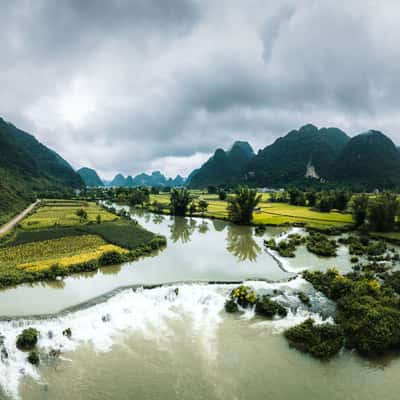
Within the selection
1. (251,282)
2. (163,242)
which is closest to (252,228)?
(163,242)

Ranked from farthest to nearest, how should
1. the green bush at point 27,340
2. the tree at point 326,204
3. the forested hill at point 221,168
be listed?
1. the forested hill at point 221,168
2. the tree at point 326,204
3. the green bush at point 27,340

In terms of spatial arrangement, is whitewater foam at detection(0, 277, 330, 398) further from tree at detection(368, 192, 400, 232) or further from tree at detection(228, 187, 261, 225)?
tree at detection(228, 187, 261, 225)

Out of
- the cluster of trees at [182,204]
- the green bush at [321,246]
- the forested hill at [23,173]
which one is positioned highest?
the forested hill at [23,173]

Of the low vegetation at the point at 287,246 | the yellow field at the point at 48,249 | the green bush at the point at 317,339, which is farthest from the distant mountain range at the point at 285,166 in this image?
the green bush at the point at 317,339

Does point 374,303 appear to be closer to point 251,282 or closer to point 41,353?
point 251,282

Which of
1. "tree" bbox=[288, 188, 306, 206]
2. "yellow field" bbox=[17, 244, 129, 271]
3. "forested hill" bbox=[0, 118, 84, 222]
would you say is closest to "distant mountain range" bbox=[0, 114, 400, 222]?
"forested hill" bbox=[0, 118, 84, 222]

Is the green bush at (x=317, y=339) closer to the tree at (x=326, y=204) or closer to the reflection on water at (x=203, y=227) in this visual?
the reflection on water at (x=203, y=227)
